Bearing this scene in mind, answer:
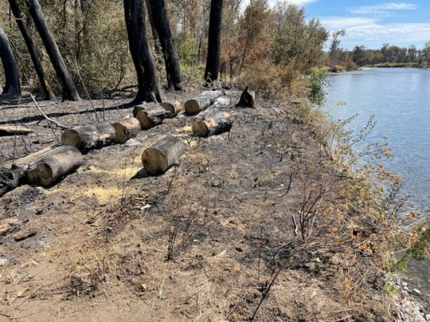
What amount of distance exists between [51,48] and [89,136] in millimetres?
5221

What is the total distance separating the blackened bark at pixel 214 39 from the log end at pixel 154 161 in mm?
8031

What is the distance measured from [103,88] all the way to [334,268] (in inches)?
397

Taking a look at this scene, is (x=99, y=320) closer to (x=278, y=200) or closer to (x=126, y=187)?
(x=126, y=187)

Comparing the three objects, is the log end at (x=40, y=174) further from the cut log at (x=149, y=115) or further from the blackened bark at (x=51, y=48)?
the blackened bark at (x=51, y=48)

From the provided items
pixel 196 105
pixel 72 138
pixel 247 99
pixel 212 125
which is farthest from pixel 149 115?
pixel 247 99

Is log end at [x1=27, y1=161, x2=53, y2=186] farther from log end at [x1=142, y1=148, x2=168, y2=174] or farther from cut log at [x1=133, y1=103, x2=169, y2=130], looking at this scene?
cut log at [x1=133, y1=103, x2=169, y2=130]

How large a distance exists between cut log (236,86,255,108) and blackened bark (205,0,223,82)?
345 centimetres

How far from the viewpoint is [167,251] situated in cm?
285

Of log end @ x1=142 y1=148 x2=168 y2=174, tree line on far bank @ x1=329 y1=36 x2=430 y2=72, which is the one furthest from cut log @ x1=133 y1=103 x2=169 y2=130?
tree line on far bank @ x1=329 y1=36 x2=430 y2=72

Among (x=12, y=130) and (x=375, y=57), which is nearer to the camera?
(x=12, y=130)

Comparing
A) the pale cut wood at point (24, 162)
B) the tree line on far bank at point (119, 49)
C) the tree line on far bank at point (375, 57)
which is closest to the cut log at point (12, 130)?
the pale cut wood at point (24, 162)

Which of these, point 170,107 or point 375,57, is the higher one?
point 375,57

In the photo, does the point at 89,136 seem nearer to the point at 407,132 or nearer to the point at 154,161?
the point at 154,161

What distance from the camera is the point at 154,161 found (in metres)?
4.38
